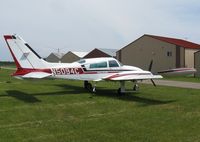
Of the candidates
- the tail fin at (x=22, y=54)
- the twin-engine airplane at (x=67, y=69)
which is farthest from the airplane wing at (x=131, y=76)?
the tail fin at (x=22, y=54)

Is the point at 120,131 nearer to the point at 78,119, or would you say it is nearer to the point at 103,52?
the point at 78,119

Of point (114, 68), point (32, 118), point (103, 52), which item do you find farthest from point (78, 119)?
point (103, 52)

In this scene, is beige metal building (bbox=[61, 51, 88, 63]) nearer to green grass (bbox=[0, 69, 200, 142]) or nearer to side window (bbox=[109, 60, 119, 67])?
side window (bbox=[109, 60, 119, 67])

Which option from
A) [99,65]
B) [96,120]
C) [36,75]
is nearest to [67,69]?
[99,65]

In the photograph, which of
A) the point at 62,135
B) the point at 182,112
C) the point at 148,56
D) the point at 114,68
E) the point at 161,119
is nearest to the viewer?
the point at 62,135

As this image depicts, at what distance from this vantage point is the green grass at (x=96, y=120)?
9.93 meters

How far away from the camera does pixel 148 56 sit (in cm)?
6138

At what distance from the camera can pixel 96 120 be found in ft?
41.0

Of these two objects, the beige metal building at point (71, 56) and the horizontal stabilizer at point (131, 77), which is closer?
the horizontal stabilizer at point (131, 77)

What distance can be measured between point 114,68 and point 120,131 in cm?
1101

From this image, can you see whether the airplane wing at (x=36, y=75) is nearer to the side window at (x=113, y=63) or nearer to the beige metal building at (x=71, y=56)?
the side window at (x=113, y=63)

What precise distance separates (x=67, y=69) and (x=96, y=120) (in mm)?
8637

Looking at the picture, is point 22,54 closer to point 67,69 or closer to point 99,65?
point 67,69

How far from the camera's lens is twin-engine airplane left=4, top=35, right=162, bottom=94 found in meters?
19.3
